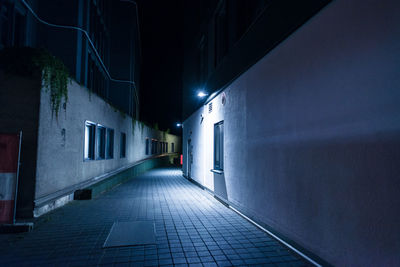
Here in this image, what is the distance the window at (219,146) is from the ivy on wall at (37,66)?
499 centimetres

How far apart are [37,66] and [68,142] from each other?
2.60 metres

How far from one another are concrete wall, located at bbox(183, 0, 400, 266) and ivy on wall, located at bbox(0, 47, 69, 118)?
5.09 metres

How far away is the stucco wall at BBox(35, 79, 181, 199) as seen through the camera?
18.7ft

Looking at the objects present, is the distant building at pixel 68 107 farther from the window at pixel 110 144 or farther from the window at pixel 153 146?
the window at pixel 153 146

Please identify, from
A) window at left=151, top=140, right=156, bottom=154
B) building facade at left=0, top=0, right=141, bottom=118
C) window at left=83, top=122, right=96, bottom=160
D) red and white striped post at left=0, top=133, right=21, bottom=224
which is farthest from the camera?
window at left=151, top=140, right=156, bottom=154

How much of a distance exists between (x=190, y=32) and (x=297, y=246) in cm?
1267

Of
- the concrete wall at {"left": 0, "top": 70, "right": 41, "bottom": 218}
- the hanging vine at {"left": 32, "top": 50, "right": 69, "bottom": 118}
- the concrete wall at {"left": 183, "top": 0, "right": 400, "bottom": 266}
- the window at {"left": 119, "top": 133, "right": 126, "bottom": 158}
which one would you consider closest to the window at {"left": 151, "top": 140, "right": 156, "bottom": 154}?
the window at {"left": 119, "top": 133, "right": 126, "bottom": 158}

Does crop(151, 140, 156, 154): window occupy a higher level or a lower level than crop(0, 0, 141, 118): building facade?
lower

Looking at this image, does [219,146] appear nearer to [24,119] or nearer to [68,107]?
[68,107]

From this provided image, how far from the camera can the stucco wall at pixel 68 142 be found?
571 centimetres

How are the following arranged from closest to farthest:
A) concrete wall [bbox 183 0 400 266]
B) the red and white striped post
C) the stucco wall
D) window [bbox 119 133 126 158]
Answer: concrete wall [bbox 183 0 400 266] → the red and white striped post → the stucco wall → window [bbox 119 133 126 158]

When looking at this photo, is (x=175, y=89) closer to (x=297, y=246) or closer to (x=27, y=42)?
(x=27, y=42)

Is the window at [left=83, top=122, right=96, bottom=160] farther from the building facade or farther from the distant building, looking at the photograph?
the building facade

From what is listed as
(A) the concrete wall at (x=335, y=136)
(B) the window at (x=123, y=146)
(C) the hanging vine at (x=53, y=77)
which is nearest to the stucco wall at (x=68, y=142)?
(C) the hanging vine at (x=53, y=77)
